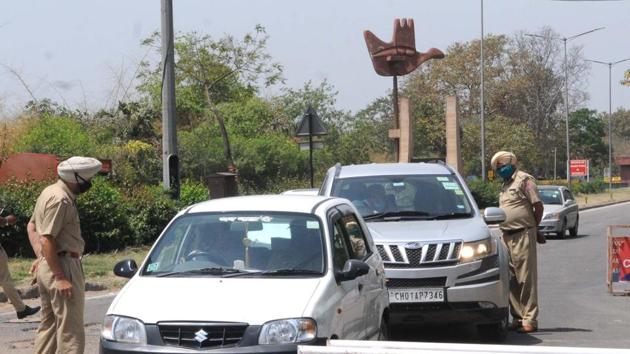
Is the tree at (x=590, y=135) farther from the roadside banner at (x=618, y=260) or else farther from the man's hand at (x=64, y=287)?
the man's hand at (x=64, y=287)

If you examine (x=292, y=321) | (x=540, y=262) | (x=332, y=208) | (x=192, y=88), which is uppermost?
(x=192, y=88)

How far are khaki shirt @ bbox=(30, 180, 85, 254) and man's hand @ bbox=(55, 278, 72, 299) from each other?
252mm

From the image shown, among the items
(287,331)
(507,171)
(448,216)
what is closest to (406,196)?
(448,216)

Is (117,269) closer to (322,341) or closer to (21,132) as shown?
(322,341)

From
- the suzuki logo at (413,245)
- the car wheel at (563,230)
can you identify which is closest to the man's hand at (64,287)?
the suzuki logo at (413,245)

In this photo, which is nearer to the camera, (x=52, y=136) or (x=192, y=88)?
(x=52, y=136)

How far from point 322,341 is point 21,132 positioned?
2800 centimetres

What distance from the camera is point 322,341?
6.10 m

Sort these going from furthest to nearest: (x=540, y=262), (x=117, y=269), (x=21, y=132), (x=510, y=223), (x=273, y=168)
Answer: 1. (x=273, y=168)
2. (x=21, y=132)
3. (x=540, y=262)
4. (x=510, y=223)
5. (x=117, y=269)

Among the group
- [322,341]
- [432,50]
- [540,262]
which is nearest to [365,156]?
[432,50]

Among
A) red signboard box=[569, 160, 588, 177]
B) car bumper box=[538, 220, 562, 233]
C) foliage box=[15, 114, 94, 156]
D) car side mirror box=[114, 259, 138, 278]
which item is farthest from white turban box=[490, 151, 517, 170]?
red signboard box=[569, 160, 588, 177]

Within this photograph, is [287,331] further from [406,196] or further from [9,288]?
[9,288]

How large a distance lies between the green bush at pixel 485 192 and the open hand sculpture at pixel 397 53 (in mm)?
12111

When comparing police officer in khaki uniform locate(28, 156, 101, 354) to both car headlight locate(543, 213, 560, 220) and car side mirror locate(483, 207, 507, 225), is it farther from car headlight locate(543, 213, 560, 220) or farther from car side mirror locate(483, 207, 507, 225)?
car headlight locate(543, 213, 560, 220)
